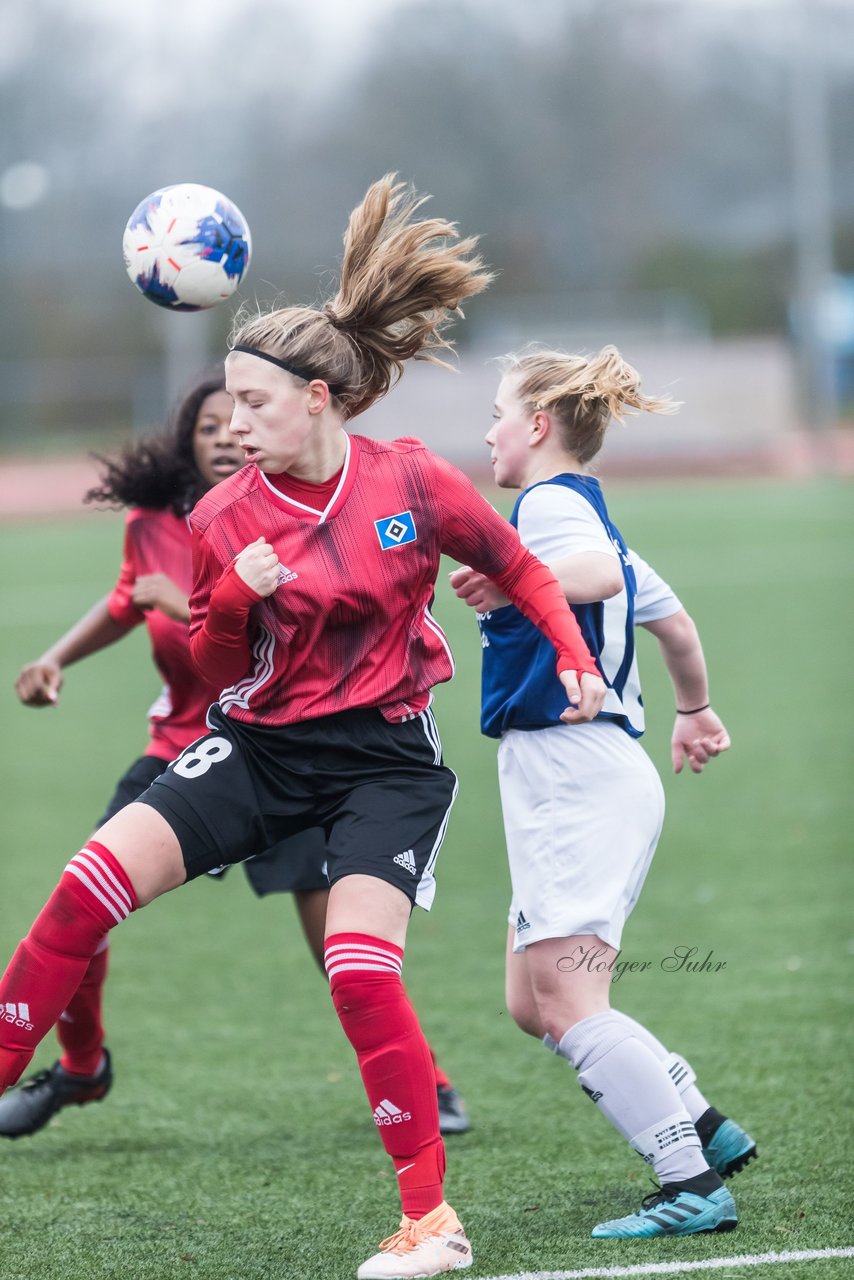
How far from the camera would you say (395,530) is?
126 inches

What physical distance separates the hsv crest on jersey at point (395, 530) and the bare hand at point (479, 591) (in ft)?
0.53

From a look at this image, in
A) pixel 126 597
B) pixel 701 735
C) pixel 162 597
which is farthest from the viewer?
pixel 126 597

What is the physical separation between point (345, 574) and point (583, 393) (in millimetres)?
671

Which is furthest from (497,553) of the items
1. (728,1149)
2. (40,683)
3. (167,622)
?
(40,683)

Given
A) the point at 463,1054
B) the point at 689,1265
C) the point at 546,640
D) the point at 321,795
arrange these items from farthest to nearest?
the point at 463,1054
the point at 546,640
the point at 321,795
the point at 689,1265

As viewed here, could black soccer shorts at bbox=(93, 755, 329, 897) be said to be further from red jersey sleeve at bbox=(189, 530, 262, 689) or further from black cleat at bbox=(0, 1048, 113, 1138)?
red jersey sleeve at bbox=(189, 530, 262, 689)

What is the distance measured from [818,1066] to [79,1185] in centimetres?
190

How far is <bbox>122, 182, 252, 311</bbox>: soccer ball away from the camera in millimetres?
3744

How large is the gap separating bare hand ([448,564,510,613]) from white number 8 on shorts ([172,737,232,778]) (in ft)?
1.82

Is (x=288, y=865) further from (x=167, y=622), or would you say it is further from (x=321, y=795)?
(x=321, y=795)

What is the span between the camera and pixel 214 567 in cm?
319

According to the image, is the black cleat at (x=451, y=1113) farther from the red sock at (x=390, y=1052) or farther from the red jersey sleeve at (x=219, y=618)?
the red jersey sleeve at (x=219, y=618)

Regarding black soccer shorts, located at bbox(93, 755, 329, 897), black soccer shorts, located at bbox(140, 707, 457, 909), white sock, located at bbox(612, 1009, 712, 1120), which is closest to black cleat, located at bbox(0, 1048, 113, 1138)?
black soccer shorts, located at bbox(93, 755, 329, 897)

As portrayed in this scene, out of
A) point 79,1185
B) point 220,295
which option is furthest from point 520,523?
point 79,1185
